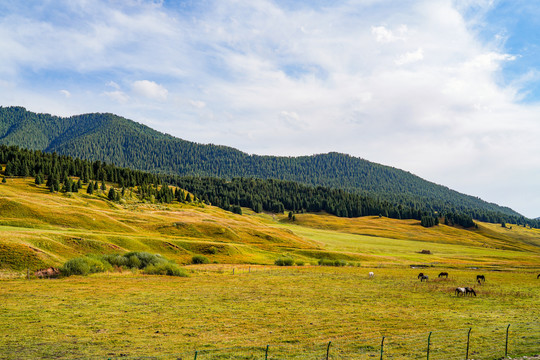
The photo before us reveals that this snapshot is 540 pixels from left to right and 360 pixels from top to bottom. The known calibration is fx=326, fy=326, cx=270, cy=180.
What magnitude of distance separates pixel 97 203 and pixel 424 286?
120154mm

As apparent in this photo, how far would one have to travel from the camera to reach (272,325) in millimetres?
26594

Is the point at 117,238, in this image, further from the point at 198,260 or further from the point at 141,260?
the point at 198,260

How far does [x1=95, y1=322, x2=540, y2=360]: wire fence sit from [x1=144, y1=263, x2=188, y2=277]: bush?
3866cm

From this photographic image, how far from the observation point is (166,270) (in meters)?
57.3

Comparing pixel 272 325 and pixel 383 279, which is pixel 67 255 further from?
pixel 383 279

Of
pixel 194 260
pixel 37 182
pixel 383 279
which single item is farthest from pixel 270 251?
pixel 37 182

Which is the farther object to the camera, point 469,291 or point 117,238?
point 117,238

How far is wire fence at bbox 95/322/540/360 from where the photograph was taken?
1939cm

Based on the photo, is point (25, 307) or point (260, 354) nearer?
point (260, 354)

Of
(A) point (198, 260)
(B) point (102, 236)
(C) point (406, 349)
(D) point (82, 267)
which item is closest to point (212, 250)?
(A) point (198, 260)

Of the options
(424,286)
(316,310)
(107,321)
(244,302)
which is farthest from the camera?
(424,286)

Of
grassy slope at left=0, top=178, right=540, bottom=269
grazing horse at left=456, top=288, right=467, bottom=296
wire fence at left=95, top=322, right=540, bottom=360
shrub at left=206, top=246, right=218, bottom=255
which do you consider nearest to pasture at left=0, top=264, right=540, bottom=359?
wire fence at left=95, top=322, right=540, bottom=360

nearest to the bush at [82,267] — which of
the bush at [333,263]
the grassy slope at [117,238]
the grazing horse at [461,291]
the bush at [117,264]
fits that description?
the bush at [117,264]

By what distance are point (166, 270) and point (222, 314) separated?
3099cm
